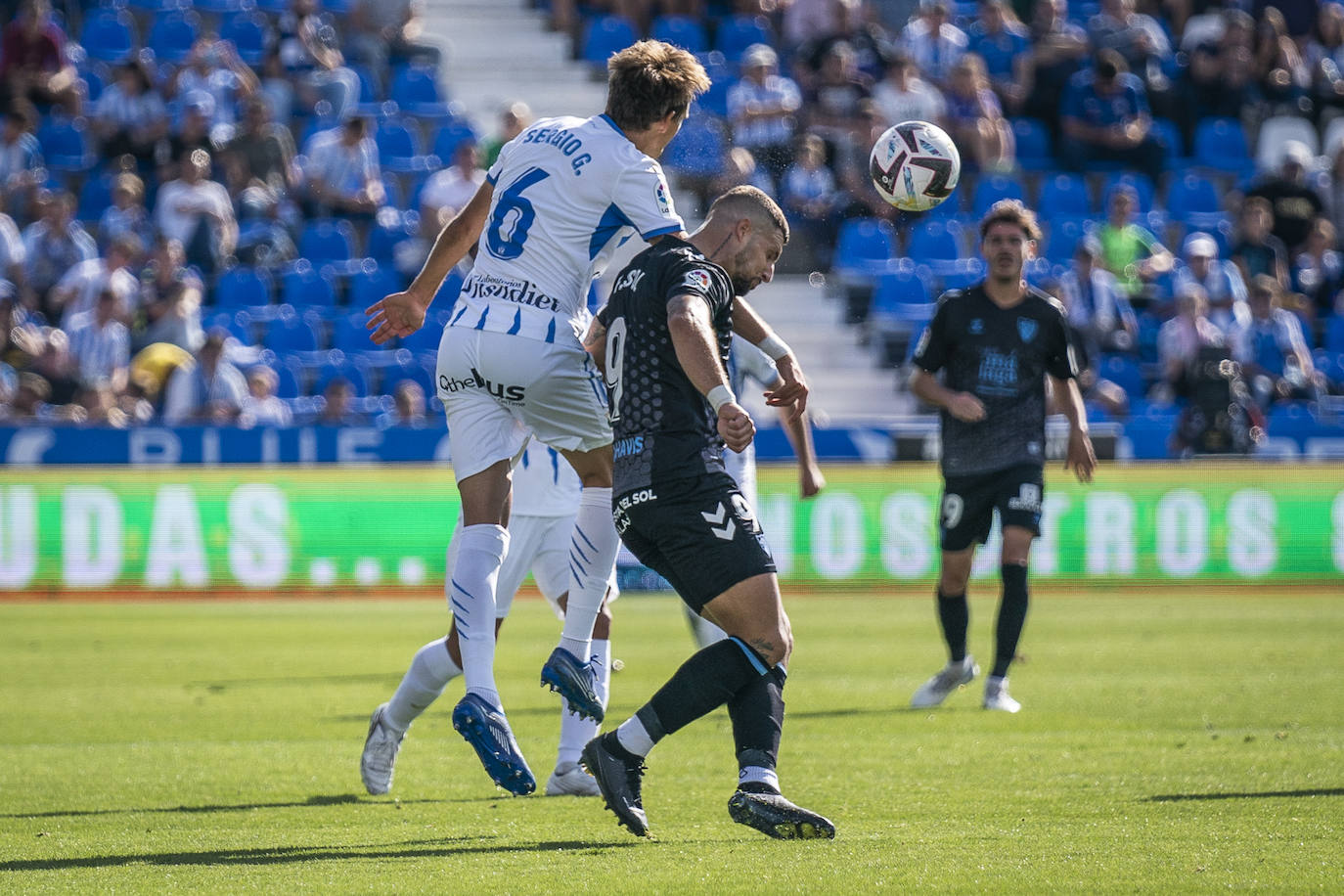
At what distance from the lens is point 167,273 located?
701 inches

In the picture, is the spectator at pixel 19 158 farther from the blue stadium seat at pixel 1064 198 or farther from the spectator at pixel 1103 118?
the spectator at pixel 1103 118

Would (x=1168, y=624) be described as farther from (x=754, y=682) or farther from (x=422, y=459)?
(x=754, y=682)

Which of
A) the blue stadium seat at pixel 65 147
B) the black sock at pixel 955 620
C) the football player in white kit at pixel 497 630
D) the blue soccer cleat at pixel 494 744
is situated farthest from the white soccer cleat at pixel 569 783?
the blue stadium seat at pixel 65 147

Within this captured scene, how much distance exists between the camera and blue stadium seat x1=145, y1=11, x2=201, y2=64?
2118 centimetres

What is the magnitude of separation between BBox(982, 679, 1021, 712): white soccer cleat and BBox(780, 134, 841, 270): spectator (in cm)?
944

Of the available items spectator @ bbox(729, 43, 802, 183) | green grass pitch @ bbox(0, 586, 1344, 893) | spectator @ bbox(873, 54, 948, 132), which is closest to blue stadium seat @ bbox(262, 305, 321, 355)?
spectator @ bbox(729, 43, 802, 183)

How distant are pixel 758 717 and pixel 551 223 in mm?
1882

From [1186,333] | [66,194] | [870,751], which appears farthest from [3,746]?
[1186,333]

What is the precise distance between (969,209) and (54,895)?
17800mm

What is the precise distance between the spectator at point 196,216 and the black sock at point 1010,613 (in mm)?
11866

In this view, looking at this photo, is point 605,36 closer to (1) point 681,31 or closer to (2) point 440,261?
(1) point 681,31

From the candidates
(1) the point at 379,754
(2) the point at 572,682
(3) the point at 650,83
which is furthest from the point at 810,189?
(2) the point at 572,682

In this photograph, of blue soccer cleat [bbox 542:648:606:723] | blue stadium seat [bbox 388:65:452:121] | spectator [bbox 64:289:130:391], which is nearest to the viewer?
blue soccer cleat [bbox 542:648:606:723]

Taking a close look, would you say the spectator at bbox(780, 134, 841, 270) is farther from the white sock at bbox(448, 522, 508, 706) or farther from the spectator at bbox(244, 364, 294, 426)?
the white sock at bbox(448, 522, 508, 706)
